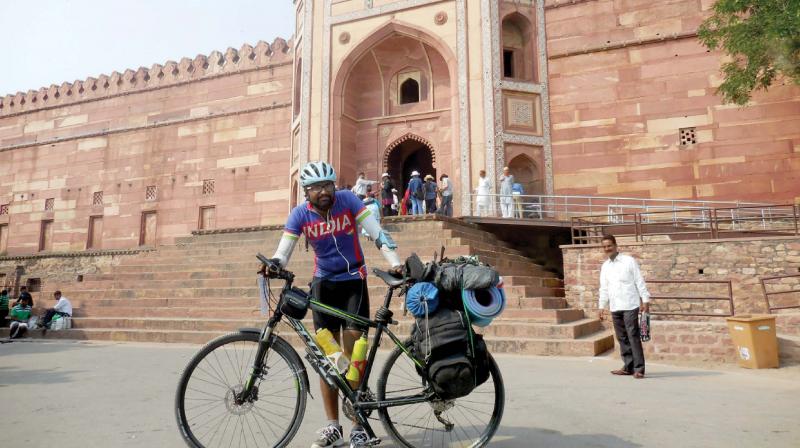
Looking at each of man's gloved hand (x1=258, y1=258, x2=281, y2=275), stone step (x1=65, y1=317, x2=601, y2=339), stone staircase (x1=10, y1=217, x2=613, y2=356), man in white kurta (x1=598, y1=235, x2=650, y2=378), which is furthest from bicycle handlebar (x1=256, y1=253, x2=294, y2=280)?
stone staircase (x1=10, y1=217, x2=613, y2=356)

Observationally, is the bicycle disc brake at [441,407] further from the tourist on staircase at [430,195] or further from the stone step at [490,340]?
the tourist on staircase at [430,195]

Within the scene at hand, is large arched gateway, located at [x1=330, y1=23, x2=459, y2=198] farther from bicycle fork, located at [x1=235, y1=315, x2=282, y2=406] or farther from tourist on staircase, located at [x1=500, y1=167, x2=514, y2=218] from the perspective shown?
bicycle fork, located at [x1=235, y1=315, x2=282, y2=406]

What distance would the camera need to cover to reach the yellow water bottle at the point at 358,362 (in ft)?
8.49

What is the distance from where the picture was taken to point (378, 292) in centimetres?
852

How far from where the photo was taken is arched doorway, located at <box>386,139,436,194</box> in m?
17.8

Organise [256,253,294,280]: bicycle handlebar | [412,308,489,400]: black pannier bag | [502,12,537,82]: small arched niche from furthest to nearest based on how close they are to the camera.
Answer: [502,12,537,82]: small arched niche < [256,253,294,280]: bicycle handlebar < [412,308,489,400]: black pannier bag

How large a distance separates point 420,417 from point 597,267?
7.37m

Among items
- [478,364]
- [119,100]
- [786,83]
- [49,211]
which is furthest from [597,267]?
[49,211]

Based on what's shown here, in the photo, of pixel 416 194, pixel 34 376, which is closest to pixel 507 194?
pixel 416 194

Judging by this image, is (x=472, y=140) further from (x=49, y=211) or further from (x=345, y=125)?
(x=49, y=211)

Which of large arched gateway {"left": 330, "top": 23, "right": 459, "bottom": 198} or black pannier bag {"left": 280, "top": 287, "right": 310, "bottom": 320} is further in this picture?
large arched gateway {"left": 330, "top": 23, "right": 459, "bottom": 198}

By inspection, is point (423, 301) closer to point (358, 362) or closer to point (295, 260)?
point (358, 362)

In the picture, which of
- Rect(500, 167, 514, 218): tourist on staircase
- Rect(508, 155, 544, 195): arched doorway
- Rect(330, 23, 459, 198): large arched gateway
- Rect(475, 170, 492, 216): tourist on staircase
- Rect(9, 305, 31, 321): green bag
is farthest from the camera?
Rect(330, 23, 459, 198): large arched gateway

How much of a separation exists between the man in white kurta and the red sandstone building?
29.8ft
